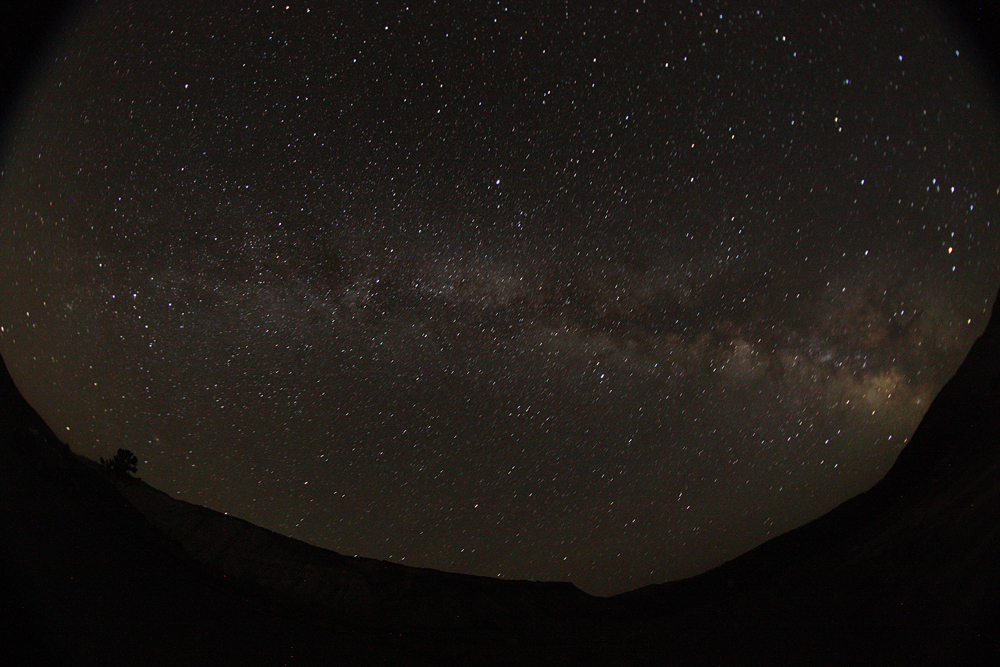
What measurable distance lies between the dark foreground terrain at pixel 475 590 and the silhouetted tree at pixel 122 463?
5 cm

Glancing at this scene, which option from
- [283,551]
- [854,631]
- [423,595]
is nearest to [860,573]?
[854,631]

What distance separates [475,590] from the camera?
1810 millimetres

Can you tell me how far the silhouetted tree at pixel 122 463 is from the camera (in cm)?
158

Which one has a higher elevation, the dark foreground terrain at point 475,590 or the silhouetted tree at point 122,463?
the silhouetted tree at point 122,463

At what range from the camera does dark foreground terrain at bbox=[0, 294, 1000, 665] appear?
1580mm

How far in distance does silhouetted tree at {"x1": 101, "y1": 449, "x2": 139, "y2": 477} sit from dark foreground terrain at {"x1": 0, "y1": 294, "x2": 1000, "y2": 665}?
0.16ft

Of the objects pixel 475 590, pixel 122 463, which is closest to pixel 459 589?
pixel 475 590

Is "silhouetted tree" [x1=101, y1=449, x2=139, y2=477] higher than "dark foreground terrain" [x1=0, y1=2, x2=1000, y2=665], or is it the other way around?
"silhouetted tree" [x1=101, y1=449, x2=139, y2=477]

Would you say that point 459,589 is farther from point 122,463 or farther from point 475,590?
point 122,463

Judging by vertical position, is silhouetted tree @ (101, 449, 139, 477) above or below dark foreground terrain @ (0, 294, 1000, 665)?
above

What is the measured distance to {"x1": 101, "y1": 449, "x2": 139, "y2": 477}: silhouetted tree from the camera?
1.58m

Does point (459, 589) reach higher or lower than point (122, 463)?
lower

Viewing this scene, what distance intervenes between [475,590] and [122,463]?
5.37 feet

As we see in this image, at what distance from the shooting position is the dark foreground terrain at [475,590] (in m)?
1.58
